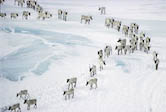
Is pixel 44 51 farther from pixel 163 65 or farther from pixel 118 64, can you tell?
pixel 163 65

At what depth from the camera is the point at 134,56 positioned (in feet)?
87.9

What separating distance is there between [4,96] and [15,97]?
722 millimetres

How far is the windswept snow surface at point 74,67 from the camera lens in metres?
18.5

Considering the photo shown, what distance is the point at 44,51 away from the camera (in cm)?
2731

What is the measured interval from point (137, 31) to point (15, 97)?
1983cm

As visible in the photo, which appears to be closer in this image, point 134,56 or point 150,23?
point 134,56

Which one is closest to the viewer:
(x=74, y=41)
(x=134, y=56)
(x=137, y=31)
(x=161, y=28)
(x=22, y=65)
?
(x=22, y=65)

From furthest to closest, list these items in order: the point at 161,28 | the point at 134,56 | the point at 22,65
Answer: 1. the point at 161,28
2. the point at 134,56
3. the point at 22,65

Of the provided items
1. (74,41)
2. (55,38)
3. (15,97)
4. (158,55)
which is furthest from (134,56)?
(15,97)

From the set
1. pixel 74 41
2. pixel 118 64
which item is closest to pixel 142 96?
pixel 118 64

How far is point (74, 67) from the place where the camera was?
24.2 metres

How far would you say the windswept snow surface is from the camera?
60.6ft

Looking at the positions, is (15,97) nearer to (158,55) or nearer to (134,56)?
(134,56)

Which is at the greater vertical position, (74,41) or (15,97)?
(74,41)
